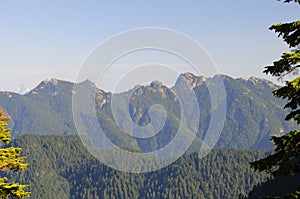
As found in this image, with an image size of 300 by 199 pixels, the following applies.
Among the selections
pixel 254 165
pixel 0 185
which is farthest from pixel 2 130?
pixel 254 165

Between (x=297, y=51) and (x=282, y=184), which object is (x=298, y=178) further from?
(x=297, y=51)

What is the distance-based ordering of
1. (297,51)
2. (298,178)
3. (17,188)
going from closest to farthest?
(297,51)
(17,188)
(298,178)

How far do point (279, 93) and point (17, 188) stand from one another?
43.1 feet

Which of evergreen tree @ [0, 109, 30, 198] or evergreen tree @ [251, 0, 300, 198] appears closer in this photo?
evergreen tree @ [251, 0, 300, 198]

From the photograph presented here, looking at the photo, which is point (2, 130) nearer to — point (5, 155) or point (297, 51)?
point (5, 155)

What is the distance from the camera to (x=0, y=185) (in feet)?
66.5

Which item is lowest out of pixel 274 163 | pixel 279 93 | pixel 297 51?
pixel 274 163

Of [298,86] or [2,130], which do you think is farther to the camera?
[2,130]

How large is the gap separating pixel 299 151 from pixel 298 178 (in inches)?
6233

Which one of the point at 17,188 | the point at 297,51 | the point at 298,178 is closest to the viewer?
the point at 297,51

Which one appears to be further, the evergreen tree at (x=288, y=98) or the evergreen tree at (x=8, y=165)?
the evergreen tree at (x=8, y=165)

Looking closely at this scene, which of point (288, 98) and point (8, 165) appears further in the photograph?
point (8, 165)

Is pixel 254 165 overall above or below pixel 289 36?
below

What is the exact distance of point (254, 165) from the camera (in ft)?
52.3
